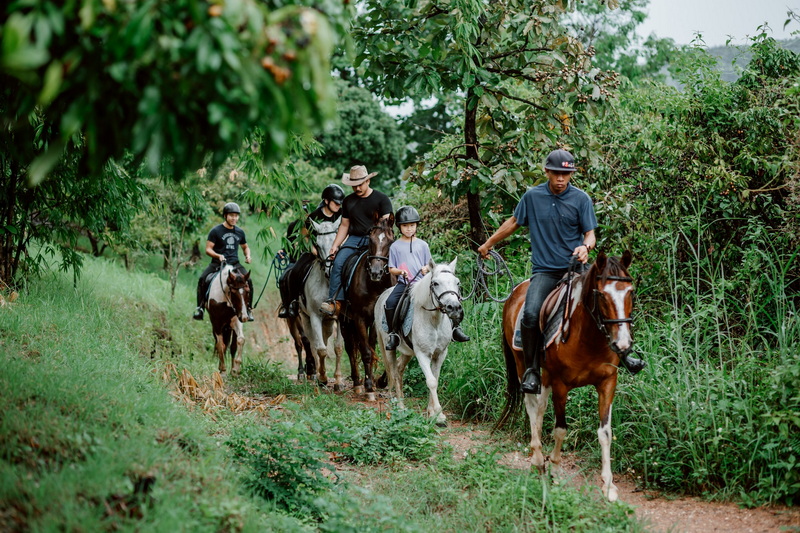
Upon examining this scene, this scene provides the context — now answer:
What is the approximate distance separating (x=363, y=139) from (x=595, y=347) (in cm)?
1982

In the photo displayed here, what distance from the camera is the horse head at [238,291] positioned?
11156 millimetres

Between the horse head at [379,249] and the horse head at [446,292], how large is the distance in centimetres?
144

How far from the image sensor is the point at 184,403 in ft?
23.4

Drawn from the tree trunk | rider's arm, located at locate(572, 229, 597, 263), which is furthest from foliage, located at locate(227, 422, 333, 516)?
the tree trunk

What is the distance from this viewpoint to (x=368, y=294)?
981 cm

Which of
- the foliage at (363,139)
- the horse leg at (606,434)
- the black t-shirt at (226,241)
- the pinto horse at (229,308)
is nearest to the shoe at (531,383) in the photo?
the horse leg at (606,434)

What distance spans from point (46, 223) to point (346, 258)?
4372 millimetres

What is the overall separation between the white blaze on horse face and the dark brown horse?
434 cm

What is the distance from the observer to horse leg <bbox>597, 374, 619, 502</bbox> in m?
5.67

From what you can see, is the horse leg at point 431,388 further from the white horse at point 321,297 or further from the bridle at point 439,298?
the white horse at point 321,297

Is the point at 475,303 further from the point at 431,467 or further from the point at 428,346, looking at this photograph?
the point at 431,467

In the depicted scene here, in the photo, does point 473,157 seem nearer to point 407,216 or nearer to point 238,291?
point 407,216

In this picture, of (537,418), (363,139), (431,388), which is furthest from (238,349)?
Answer: (363,139)

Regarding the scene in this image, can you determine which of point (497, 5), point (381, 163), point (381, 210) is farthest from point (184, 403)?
point (381, 163)
